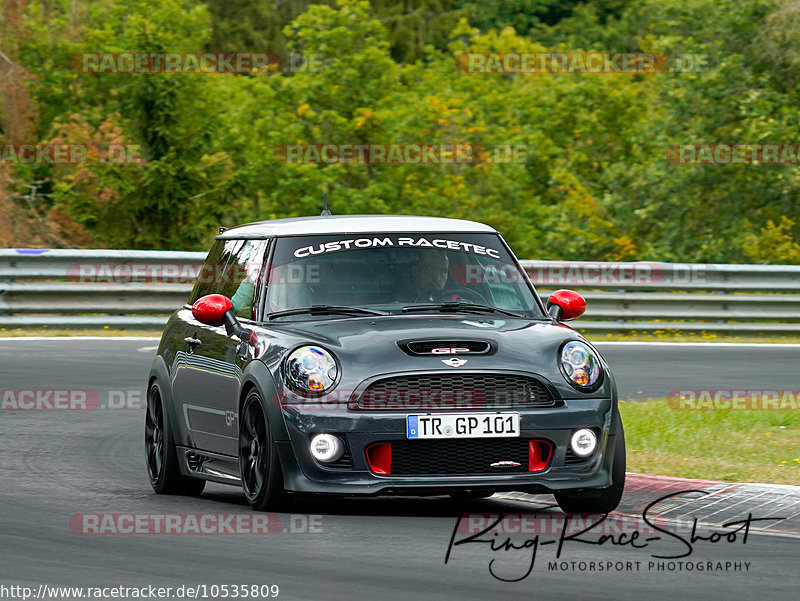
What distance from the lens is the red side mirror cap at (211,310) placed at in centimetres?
880

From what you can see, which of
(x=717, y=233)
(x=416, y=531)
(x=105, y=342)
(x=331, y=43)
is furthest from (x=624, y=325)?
(x=331, y=43)

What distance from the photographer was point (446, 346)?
319 inches

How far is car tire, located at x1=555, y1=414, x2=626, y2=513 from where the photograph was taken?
8.29 meters

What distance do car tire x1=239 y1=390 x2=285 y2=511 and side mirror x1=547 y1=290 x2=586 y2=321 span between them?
1.90 m

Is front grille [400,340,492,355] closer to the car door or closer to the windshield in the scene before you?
the windshield

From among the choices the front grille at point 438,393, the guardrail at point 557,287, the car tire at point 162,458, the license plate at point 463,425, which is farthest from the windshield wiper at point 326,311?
the guardrail at point 557,287

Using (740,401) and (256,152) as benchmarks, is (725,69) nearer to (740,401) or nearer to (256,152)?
(256,152)

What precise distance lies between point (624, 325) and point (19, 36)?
14.4 m

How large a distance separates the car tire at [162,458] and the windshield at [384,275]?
1.36 meters

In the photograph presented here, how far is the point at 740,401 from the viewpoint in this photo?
14.3 meters

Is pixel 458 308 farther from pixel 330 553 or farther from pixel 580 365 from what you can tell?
pixel 330 553

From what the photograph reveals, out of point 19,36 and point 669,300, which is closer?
point 669,300

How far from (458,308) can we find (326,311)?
0.73 m

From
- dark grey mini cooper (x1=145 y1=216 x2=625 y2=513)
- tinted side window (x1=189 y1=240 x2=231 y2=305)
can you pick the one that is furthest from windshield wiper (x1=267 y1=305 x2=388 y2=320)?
tinted side window (x1=189 y1=240 x2=231 y2=305)
